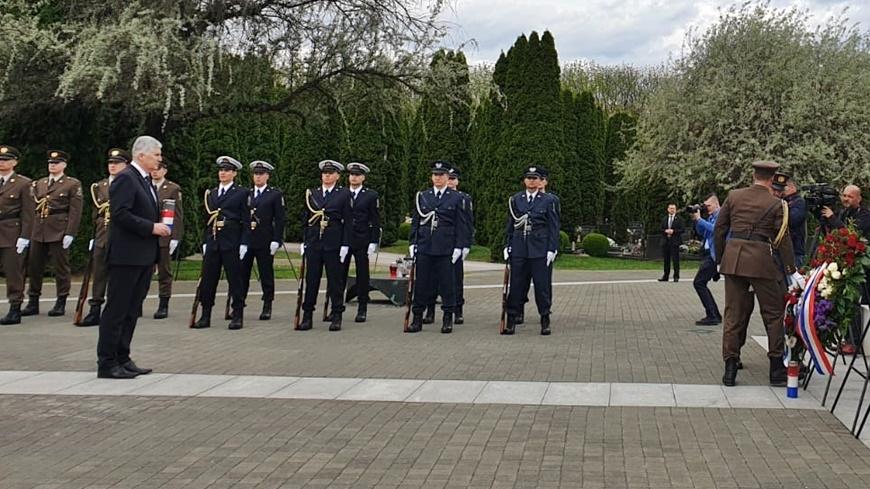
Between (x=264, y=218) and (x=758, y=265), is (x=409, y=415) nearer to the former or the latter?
(x=758, y=265)

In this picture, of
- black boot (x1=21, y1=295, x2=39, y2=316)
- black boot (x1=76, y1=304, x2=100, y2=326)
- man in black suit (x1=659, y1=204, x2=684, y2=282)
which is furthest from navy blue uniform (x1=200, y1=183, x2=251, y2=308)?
man in black suit (x1=659, y1=204, x2=684, y2=282)

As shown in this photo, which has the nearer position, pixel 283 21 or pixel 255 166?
pixel 255 166

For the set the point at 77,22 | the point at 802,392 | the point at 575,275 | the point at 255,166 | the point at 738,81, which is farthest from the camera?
the point at 738,81

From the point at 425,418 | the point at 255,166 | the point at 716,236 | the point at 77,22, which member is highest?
the point at 77,22

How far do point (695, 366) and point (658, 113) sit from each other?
2648 cm

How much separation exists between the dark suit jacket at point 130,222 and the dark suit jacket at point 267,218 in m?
3.85

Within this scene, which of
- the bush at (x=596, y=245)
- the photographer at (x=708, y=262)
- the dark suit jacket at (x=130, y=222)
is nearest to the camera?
the dark suit jacket at (x=130, y=222)

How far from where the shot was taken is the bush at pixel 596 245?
1430 inches

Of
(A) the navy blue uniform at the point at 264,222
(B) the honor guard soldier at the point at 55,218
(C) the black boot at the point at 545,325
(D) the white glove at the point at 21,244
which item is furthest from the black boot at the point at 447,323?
(D) the white glove at the point at 21,244

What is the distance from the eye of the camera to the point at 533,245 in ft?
37.3

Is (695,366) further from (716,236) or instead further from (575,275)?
(575,275)

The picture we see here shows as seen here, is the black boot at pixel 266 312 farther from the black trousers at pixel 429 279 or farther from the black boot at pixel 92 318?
the black trousers at pixel 429 279

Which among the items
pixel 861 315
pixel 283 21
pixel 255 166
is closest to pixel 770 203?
pixel 861 315

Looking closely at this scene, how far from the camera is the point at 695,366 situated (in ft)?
29.2
